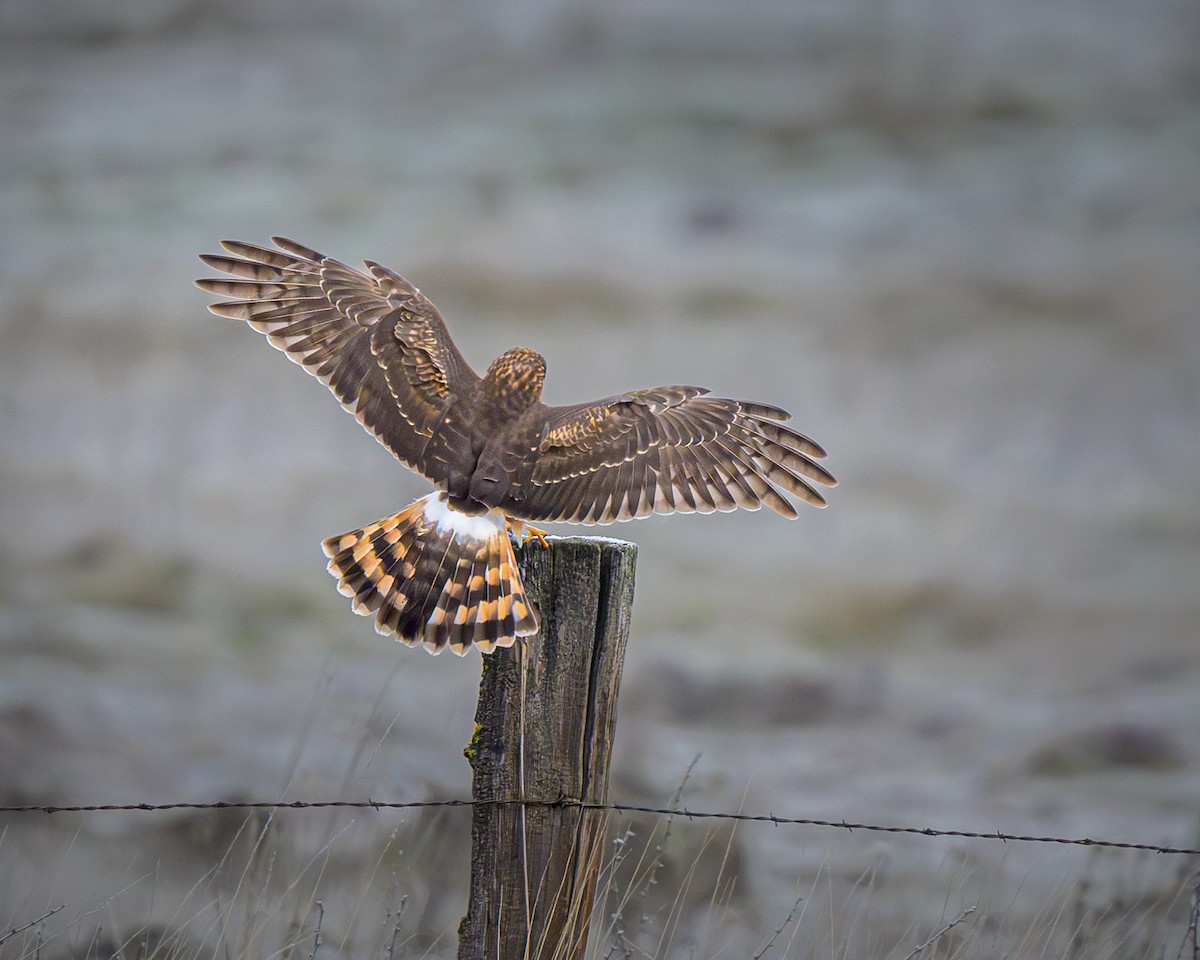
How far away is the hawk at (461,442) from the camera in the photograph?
139 inches

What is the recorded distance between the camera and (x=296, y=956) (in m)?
3.77

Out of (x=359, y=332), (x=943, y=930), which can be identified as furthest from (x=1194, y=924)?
(x=359, y=332)

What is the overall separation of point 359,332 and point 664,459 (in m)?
1.28

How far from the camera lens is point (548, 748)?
272 cm

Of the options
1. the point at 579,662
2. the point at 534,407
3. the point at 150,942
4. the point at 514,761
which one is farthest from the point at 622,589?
the point at 150,942

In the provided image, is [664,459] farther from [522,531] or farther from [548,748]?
[548,748]

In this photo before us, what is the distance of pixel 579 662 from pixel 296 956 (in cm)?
195

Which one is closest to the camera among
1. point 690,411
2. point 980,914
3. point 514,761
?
point 514,761

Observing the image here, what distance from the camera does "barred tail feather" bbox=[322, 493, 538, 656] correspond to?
3248mm

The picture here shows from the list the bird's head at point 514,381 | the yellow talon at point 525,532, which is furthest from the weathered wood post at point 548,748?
the bird's head at point 514,381

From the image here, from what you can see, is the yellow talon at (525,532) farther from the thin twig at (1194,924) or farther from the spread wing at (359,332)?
the thin twig at (1194,924)

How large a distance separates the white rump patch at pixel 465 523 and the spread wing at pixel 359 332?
17cm

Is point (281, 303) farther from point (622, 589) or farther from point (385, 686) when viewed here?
point (622, 589)

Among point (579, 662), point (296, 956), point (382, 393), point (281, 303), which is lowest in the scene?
point (296, 956)
